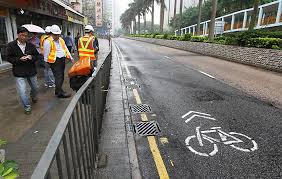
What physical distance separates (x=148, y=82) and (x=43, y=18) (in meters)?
12.8

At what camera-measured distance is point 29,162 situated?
3.73 m

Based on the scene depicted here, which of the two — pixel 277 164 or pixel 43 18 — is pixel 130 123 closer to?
pixel 277 164

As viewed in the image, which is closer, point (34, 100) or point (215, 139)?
point (215, 139)

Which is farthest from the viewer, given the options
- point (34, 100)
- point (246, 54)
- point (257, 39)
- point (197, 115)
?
point (246, 54)

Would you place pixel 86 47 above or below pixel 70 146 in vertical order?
above

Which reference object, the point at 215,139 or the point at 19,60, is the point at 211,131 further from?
the point at 19,60

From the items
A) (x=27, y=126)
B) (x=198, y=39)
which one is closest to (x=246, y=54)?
(x=198, y=39)

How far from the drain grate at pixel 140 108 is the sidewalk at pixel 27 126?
5.75 ft

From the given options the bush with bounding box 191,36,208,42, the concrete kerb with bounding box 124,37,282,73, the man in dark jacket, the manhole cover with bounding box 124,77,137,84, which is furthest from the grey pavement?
the bush with bounding box 191,36,208,42

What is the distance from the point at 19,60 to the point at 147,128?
3.31 m

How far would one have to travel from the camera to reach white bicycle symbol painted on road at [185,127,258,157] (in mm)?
4055

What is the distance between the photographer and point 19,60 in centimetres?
548

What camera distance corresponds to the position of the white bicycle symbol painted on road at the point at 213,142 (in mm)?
4055

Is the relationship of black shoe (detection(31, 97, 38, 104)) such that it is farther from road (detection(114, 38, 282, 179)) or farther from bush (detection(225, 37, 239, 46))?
bush (detection(225, 37, 239, 46))
